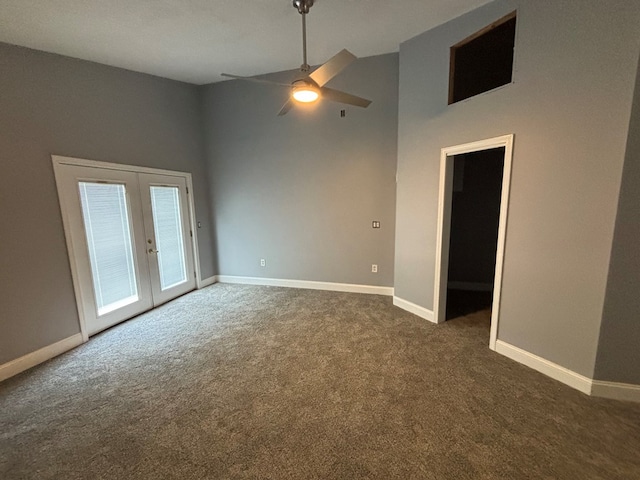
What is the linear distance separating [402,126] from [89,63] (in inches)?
147

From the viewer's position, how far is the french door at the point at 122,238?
3.07 meters

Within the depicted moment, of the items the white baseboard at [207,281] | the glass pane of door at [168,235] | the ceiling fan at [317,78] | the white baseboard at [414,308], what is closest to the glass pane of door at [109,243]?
the glass pane of door at [168,235]

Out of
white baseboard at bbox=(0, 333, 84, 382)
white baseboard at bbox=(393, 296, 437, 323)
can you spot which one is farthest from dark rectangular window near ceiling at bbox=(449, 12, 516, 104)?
white baseboard at bbox=(0, 333, 84, 382)

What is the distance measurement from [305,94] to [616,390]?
334 cm

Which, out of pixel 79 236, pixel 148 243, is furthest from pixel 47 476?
pixel 148 243

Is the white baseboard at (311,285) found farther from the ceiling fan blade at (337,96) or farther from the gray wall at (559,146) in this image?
the ceiling fan blade at (337,96)

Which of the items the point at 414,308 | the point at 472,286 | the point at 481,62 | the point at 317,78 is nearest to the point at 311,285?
the point at 414,308

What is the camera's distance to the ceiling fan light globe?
2.17 m

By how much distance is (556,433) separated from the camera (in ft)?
5.90

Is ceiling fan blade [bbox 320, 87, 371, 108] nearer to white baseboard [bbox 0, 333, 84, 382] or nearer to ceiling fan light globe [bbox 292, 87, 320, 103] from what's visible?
ceiling fan light globe [bbox 292, 87, 320, 103]

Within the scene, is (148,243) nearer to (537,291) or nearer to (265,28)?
(265,28)

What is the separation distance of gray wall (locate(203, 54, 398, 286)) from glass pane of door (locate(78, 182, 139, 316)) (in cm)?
163

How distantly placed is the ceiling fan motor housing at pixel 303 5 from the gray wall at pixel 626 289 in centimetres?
250

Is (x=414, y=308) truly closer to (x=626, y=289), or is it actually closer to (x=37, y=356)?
(x=626, y=289)
